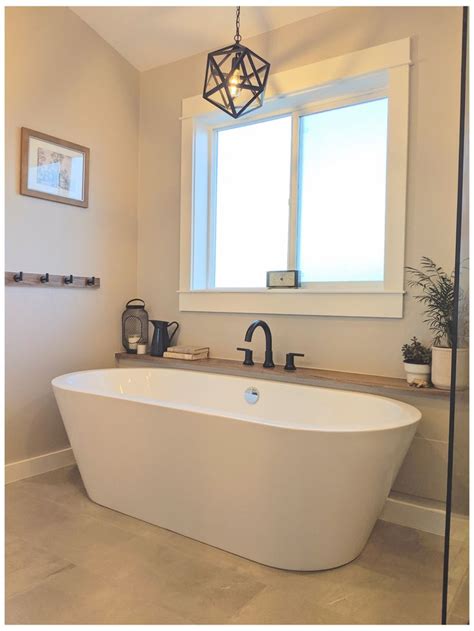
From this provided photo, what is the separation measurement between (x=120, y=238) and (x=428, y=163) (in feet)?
6.94

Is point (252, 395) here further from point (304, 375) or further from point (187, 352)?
point (187, 352)

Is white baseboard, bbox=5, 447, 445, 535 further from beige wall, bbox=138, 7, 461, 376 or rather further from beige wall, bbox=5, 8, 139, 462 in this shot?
beige wall, bbox=5, 8, 139, 462

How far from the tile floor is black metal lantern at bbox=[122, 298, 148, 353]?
137cm

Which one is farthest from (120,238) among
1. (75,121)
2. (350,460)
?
(350,460)

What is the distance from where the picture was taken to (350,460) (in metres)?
1.70

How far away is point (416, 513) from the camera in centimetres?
222

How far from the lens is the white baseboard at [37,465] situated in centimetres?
269

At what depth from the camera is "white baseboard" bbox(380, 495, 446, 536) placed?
217cm

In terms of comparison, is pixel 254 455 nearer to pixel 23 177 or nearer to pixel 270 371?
pixel 270 371

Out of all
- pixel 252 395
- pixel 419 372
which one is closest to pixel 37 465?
pixel 252 395

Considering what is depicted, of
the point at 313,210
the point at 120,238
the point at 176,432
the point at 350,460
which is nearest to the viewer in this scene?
the point at 350,460

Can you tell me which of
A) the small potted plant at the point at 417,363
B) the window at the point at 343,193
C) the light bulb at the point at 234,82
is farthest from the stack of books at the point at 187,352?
the light bulb at the point at 234,82

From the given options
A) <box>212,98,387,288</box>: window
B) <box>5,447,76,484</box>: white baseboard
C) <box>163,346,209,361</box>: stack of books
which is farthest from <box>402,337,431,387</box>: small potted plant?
<box>5,447,76,484</box>: white baseboard

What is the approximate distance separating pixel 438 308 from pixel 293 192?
3.99ft
